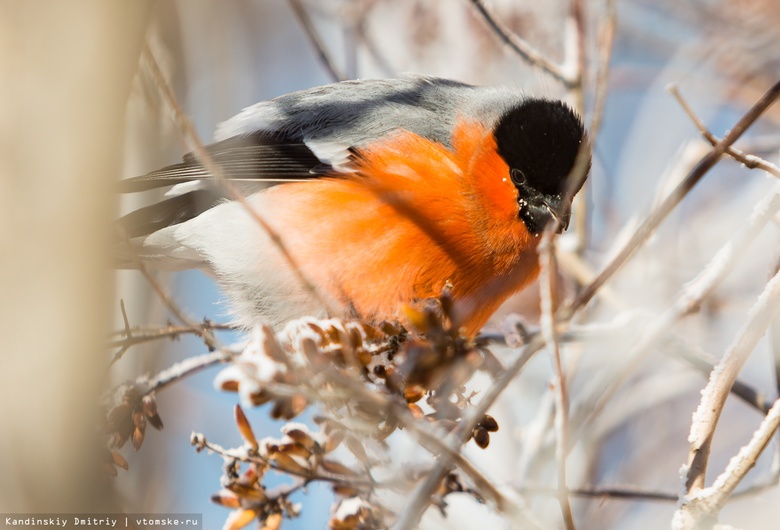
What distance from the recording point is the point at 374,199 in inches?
111

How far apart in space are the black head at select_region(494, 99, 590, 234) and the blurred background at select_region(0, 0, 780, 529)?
0.75ft

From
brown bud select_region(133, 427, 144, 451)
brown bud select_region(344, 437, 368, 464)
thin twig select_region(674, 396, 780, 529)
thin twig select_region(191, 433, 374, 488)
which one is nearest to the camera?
A: thin twig select_region(674, 396, 780, 529)

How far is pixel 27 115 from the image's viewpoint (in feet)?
3.50

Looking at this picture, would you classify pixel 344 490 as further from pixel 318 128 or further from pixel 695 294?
pixel 318 128

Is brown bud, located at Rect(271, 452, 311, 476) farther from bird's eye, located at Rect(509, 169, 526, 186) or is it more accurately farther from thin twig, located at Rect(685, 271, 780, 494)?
bird's eye, located at Rect(509, 169, 526, 186)

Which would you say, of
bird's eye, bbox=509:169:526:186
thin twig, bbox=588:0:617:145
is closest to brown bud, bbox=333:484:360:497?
bird's eye, bbox=509:169:526:186

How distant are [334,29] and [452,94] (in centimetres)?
182

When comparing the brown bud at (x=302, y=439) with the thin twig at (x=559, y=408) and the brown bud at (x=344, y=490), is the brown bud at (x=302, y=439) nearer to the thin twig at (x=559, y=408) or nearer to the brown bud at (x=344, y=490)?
the brown bud at (x=344, y=490)

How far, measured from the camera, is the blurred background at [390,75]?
1.03 meters

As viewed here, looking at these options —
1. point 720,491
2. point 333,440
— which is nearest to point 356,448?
point 333,440

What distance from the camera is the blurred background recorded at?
3.36 ft

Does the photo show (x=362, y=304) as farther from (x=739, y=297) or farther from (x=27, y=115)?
(x=739, y=297)

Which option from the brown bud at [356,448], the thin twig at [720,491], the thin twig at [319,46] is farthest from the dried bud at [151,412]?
the thin twig at [319,46]

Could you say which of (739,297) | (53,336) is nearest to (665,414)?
(739,297)
